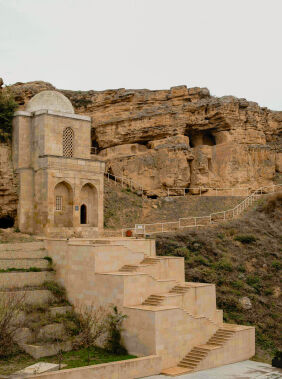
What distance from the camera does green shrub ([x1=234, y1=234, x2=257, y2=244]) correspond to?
28359 mm

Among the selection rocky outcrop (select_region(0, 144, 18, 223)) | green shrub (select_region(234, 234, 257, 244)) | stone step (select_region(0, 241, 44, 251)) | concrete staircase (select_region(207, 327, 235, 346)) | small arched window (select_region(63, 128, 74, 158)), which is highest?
small arched window (select_region(63, 128, 74, 158))

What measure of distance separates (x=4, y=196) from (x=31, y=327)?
1157 centimetres

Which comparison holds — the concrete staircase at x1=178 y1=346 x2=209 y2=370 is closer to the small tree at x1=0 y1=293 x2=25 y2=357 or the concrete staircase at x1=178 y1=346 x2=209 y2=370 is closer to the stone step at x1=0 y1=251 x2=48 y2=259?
the small tree at x1=0 y1=293 x2=25 y2=357

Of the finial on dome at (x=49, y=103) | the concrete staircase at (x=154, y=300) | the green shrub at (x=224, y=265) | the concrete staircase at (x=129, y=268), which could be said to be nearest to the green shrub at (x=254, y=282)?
the green shrub at (x=224, y=265)

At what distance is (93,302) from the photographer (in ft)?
66.7

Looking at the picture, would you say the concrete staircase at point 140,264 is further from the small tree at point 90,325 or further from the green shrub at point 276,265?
the green shrub at point 276,265

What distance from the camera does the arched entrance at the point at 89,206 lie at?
3034 centimetres

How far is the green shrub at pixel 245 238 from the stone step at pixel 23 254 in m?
11.0

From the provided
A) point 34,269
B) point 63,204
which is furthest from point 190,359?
point 63,204

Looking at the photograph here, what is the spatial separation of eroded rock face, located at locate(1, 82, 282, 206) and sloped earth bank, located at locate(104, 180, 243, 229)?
1986 millimetres

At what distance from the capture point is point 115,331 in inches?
755

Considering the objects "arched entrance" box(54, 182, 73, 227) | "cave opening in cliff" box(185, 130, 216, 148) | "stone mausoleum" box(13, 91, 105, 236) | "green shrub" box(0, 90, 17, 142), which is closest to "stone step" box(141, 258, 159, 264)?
"stone mausoleum" box(13, 91, 105, 236)

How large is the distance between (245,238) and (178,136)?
13.4 meters

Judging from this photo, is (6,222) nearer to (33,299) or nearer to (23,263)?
(23,263)
